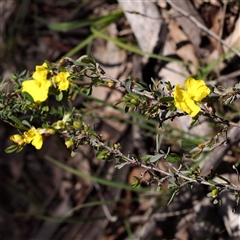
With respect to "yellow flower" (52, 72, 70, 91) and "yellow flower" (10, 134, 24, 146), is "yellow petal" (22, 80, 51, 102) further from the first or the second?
"yellow flower" (10, 134, 24, 146)

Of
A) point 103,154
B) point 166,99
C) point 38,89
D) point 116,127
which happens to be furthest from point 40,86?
point 116,127

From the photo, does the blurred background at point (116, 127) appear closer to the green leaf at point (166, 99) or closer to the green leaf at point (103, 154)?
the green leaf at point (103, 154)

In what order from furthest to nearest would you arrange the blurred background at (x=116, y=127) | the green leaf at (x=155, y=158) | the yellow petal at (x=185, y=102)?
the blurred background at (x=116, y=127)
the green leaf at (x=155, y=158)
the yellow petal at (x=185, y=102)

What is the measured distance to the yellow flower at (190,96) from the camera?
129 cm

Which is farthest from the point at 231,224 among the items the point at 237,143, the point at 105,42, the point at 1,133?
the point at 1,133

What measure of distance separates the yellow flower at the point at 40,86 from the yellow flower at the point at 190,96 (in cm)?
47

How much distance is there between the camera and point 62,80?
1.50 m

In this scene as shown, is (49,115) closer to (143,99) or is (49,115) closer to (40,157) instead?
(143,99)

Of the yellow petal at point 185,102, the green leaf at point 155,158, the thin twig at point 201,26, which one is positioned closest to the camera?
the yellow petal at point 185,102

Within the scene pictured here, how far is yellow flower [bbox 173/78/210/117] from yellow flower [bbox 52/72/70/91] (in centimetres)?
40

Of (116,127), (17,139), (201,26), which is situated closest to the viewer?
(17,139)

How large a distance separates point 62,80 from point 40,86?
8cm

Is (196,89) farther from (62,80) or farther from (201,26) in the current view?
(201,26)

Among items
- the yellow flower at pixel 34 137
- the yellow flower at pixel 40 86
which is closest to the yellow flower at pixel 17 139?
the yellow flower at pixel 34 137
